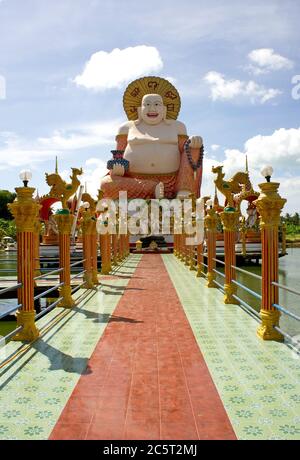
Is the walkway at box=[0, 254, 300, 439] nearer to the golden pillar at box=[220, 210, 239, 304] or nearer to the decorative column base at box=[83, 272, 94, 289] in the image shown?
the golden pillar at box=[220, 210, 239, 304]

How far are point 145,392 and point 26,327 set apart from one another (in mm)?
2306

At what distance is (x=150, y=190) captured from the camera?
104 ft

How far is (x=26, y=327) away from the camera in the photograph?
17.9 ft

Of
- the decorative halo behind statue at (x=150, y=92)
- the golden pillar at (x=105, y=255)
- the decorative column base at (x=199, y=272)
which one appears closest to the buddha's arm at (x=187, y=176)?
the decorative halo behind statue at (x=150, y=92)

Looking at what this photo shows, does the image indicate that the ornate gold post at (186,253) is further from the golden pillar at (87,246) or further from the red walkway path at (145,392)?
the red walkway path at (145,392)

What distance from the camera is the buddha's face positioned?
32.8 m

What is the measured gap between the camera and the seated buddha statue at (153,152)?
105ft

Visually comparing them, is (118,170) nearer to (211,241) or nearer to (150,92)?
(150,92)

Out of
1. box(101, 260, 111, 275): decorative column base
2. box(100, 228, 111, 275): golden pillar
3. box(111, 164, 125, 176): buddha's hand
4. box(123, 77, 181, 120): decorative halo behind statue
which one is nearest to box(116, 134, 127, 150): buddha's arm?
box(123, 77, 181, 120): decorative halo behind statue

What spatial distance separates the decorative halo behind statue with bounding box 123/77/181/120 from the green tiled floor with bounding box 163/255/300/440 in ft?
96.9

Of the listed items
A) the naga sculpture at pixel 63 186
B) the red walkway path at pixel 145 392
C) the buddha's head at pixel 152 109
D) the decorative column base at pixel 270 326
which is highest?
the buddha's head at pixel 152 109

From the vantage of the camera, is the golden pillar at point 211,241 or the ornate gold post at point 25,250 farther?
the golden pillar at point 211,241
